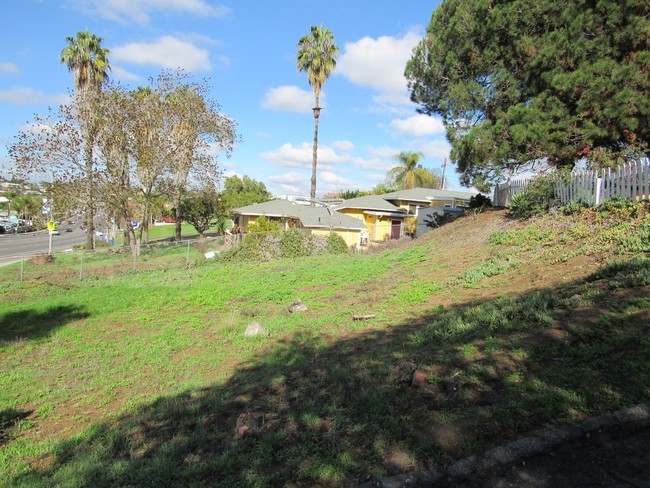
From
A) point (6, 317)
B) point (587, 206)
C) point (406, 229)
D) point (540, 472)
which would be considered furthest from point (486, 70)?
point (406, 229)

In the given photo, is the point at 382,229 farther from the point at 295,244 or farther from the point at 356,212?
the point at 295,244

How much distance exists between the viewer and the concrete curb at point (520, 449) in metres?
2.63

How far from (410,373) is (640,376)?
1.86 metres

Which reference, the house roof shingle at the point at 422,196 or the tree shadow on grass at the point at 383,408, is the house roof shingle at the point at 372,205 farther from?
the tree shadow on grass at the point at 383,408

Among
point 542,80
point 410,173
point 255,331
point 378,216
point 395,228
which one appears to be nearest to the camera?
point 255,331

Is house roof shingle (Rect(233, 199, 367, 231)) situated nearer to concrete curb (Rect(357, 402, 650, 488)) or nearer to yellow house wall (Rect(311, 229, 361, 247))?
yellow house wall (Rect(311, 229, 361, 247))

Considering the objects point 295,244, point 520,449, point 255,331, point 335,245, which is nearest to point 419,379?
point 520,449

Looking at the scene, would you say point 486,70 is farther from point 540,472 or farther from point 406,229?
point 406,229

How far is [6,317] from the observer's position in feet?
34.4

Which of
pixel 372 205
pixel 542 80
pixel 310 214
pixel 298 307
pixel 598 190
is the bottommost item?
pixel 298 307

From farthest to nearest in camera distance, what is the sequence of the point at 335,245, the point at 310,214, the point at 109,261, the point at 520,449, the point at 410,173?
1. the point at 410,173
2. the point at 310,214
3. the point at 335,245
4. the point at 109,261
5. the point at 520,449

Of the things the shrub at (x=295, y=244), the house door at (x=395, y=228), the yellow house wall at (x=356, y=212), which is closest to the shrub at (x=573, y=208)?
the shrub at (x=295, y=244)

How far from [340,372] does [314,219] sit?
24290 millimetres

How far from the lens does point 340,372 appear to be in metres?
4.74
